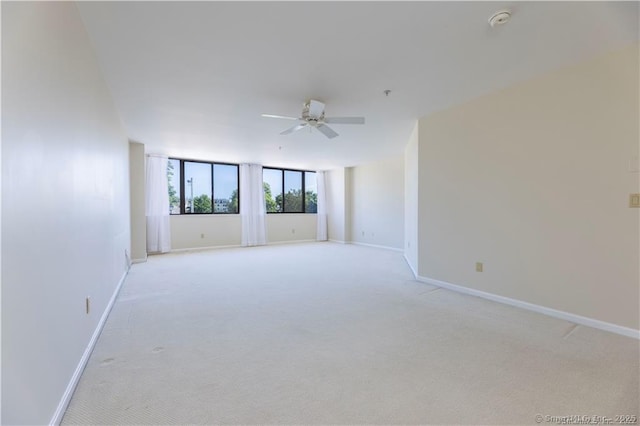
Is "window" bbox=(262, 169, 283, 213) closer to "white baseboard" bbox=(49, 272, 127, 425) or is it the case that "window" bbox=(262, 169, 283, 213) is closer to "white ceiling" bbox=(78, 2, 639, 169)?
"white ceiling" bbox=(78, 2, 639, 169)

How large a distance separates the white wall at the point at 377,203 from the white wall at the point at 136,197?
17.4ft

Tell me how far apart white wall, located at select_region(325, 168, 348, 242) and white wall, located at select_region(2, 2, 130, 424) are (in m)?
6.73

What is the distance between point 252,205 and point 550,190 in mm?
6435

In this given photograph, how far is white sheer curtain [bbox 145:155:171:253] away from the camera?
6.35 metres

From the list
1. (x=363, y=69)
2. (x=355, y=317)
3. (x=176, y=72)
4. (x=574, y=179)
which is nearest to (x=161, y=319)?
(x=355, y=317)

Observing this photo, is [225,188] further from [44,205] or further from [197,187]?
[44,205]

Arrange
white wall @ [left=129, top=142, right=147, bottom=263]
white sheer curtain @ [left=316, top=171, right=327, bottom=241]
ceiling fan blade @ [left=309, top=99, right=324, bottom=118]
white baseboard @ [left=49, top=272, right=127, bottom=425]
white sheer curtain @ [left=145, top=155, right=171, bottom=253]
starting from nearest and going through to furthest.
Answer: white baseboard @ [left=49, top=272, right=127, bottom=425] < ceiling fan blade @ [left=309, top=99, right=324, bottom=118] < white wall @ [left=129, top=142, right=147, bottom=263] < white sheer curtain @ [left=145, top=155, right=171, bottom=253] < white sheer curtain @ [left=316, top=171, right=327, bottom=241]

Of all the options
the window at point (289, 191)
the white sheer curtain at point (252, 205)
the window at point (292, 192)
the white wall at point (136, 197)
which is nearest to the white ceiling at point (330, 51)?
the white wall at point (136, 197)

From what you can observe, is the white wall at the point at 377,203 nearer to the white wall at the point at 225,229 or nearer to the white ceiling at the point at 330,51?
the white wall at the point at 225,229

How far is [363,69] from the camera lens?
8.56ft

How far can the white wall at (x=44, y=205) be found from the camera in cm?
105

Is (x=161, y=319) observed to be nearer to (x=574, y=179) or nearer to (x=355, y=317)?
(x=355, y=317)

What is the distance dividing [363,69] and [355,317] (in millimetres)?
2373

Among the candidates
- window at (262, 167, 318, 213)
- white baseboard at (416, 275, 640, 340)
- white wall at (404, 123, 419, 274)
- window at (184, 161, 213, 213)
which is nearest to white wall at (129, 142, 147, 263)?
window at (184, 161, 213, 213)
